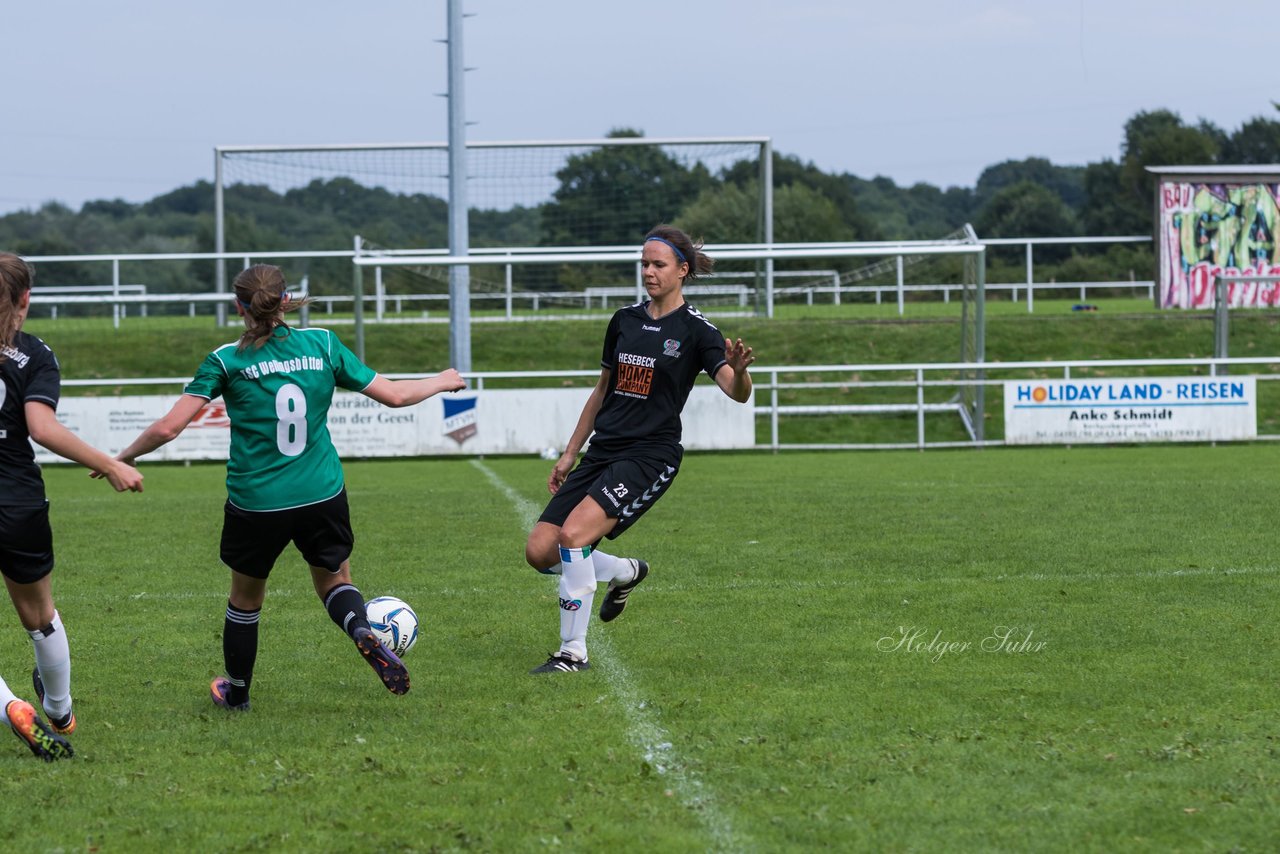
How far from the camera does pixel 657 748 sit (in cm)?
480

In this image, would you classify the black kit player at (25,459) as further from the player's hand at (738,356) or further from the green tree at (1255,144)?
the green tree at (1255,144)

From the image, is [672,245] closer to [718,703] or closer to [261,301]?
[261,301]

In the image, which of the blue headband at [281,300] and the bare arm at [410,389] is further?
the bare arm at [410,389]

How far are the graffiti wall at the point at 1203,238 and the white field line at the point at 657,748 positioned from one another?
2517cm

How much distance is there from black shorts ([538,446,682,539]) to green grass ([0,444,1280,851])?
666 millimetres

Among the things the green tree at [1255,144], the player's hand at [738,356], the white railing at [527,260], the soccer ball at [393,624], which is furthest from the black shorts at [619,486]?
the green tree at [1255,144]

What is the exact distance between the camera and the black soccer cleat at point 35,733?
4691 mm

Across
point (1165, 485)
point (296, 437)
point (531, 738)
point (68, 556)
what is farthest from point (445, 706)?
point (1165, 485)

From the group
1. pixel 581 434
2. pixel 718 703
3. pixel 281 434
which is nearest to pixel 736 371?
pixel 581 434

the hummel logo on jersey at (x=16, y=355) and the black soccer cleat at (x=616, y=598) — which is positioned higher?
the hummel logo on jersey at (x=16, y=355)

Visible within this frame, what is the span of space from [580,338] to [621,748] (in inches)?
832

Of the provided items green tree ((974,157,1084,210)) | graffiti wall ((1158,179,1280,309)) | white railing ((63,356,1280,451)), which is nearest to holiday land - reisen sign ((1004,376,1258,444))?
white railing ((63,356,1280,451))

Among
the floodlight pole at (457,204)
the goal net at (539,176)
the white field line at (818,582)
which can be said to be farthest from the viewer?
the goal net at (539,176)

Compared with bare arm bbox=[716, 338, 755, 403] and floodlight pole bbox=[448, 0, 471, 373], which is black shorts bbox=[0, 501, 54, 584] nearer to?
bare arm bbox=[716, 338, 755, 403]
